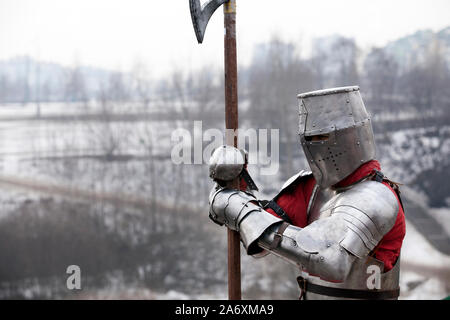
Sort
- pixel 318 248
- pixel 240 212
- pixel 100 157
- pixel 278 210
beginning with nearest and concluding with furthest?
pixel 318 248
pixel 240 212
pixel 278 210
pixel 100 157

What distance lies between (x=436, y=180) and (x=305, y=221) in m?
4.37

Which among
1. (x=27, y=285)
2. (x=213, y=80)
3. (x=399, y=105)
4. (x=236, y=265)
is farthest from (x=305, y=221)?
(x=27, y=285)

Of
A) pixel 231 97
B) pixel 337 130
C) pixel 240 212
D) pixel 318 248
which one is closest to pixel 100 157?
pixel 231 97

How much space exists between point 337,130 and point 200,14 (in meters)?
0.87

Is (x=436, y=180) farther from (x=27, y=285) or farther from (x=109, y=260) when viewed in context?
(x=27, y=285)

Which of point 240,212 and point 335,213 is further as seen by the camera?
point 240,212

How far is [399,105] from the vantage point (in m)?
6.20

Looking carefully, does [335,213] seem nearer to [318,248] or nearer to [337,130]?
[318,248]

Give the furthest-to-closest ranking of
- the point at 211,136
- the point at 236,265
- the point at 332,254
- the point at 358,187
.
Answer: the point at 211,136 < the point at 236,265 < the point at 358,187 < the point at 332,254

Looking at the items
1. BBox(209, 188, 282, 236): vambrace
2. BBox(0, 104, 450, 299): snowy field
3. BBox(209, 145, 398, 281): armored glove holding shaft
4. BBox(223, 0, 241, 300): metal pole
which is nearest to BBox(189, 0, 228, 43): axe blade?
BBox(223, 0, 241, 300): metal pole

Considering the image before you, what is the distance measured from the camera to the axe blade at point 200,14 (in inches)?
84.7

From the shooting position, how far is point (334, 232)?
1808 millimetres

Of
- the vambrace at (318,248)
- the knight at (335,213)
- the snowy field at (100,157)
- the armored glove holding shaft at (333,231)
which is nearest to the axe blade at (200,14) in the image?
the knight at (335,213)

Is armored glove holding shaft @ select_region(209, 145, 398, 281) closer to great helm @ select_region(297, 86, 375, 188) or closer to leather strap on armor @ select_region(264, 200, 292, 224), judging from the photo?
great helm @ select_region(297, 86, 375, 188)
